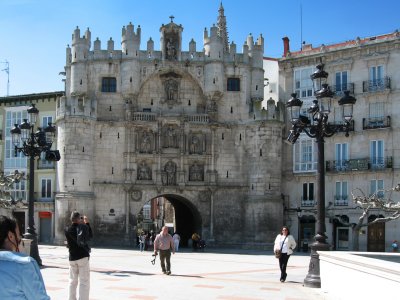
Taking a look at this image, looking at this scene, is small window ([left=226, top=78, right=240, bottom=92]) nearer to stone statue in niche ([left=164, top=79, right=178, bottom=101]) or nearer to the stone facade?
the stone facade

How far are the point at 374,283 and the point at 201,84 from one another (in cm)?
3544

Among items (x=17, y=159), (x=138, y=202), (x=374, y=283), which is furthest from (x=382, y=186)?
(x=374, y=283)

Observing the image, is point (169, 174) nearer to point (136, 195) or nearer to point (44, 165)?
point (136, 195)

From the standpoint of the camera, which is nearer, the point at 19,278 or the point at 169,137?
the point at 19,278

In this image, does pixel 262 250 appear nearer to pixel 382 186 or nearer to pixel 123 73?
pixel 382 186

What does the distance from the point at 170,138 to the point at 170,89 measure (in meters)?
3.50

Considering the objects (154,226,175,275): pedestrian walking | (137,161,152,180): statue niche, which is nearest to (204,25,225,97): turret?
(137,161,152,180): statue niche

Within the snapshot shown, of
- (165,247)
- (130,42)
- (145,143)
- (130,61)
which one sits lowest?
(165,247)

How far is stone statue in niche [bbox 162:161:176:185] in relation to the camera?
45.1m

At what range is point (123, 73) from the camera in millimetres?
45031

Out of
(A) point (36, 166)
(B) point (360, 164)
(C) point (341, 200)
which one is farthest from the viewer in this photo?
(A) point (36, 166)

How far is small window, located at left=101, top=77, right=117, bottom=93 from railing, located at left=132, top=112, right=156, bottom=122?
2.35 m

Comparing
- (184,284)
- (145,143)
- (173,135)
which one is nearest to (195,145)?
(173,135)

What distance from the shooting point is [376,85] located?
1660 inches
